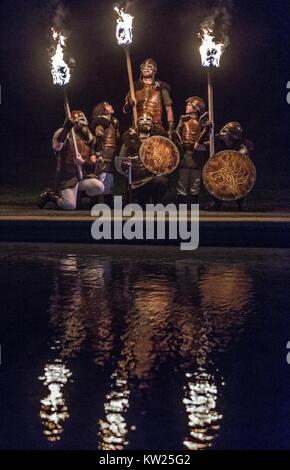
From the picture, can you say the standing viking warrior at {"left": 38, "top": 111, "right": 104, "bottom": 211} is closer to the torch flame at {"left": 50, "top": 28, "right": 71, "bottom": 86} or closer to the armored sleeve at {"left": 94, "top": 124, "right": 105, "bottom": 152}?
the armored sleeve at {"left": 94, "top": 124, "right": 105, "bottom": 152}

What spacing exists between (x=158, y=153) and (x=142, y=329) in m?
8.96

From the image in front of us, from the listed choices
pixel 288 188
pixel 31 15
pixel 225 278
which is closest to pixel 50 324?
pixel 225 278

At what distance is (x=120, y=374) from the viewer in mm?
6750

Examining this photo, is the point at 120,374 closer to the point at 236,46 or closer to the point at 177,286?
the point at 177,286

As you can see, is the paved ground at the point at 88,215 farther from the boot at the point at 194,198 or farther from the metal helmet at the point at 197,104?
the metal helmet at the point at 197,104

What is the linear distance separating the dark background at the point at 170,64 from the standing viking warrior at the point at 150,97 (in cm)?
473

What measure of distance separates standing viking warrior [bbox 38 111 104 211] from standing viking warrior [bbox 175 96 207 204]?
4.49 ft

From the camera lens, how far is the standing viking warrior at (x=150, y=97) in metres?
17.6

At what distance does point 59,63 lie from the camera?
681 inches

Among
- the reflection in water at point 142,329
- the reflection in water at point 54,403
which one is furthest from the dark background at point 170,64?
the reflection in water at point 54,403

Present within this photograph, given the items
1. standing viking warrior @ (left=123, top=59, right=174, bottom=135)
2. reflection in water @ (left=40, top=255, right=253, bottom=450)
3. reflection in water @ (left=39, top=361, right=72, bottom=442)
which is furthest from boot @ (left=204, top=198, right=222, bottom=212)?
reflection in water @ (left=39, top=361, right=72, bottom=442)

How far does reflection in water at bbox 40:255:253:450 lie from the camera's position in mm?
5855

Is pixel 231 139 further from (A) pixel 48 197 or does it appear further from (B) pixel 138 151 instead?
(A) pixel 48 197

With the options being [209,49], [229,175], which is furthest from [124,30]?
[229,175]
